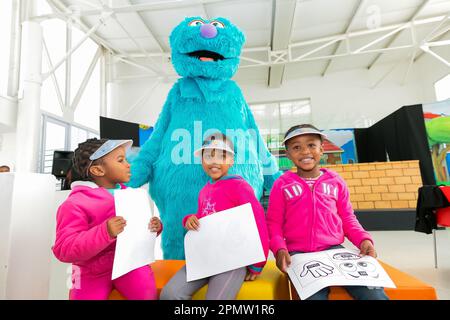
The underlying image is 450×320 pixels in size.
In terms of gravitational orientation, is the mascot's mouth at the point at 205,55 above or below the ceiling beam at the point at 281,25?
below

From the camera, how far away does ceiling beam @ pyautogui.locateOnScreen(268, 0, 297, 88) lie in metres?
4.25

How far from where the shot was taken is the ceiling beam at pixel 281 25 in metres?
4.25

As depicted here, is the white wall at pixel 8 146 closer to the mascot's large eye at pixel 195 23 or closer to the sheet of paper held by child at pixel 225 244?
the mascot's large eye at pixel 195 23

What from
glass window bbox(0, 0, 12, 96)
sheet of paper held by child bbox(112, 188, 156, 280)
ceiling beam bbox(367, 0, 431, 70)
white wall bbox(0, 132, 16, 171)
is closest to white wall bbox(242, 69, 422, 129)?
ceiling beam bbox(367, 0, 431, 70)

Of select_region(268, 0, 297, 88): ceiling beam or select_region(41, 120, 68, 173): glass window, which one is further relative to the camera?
select_region(41, 120, 68, 173): glass window

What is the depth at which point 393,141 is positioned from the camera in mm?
4629

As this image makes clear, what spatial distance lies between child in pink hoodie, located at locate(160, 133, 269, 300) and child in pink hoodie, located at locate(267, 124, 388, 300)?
0.09 metres

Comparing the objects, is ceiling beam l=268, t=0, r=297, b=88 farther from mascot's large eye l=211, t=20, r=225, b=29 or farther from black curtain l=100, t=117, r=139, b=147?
mascot's large eye l=211, t=20, r=225, b=29

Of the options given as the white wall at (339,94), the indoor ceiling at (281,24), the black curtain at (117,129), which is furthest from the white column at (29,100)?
the white wall at (339,94)

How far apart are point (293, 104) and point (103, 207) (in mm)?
7526

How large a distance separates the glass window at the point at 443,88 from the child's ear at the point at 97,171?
786cm
